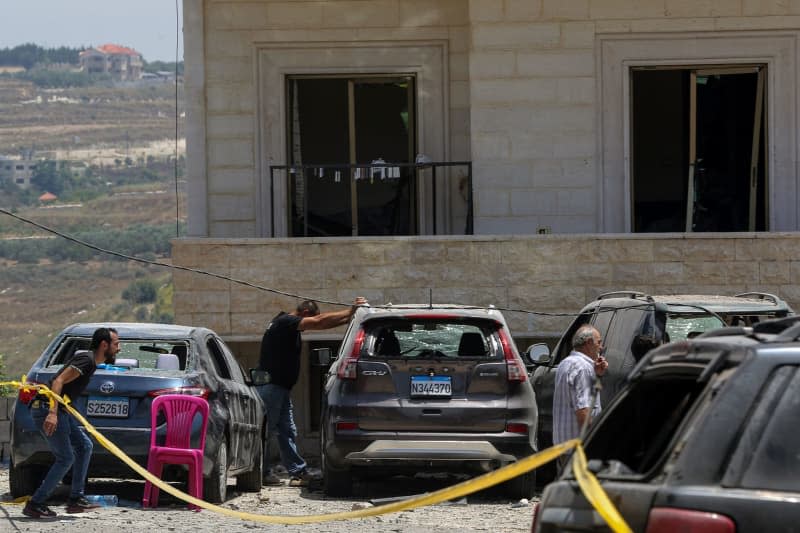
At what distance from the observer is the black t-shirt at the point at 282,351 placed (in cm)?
1475

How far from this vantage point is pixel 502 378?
12422mm

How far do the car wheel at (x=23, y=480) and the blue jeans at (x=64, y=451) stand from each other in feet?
2.44

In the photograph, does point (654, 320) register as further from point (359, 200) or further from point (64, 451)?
point (359, 200)

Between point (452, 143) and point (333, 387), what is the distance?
7.45 m

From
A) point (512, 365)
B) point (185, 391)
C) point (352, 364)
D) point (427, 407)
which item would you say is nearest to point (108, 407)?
point (185, 391)

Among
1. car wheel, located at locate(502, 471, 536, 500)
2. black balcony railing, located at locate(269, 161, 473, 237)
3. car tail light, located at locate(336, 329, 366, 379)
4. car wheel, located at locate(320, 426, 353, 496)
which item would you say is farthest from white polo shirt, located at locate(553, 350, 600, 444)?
black balcony railing, located at locate(269, 161, 473, 237)

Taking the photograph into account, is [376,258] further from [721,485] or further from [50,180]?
[50,180]

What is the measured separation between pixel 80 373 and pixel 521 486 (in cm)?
371

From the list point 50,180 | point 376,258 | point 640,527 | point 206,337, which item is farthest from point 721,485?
point 50,180

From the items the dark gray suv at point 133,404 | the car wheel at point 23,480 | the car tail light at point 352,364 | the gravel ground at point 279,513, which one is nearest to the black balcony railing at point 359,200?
the gravel ground at point 279,513

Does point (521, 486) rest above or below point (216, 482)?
below

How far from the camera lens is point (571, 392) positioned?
1120cm

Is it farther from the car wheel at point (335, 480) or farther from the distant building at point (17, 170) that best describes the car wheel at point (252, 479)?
the distant building at point (17, 170)

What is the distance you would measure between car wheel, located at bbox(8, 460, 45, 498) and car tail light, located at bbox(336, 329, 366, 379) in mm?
2483
